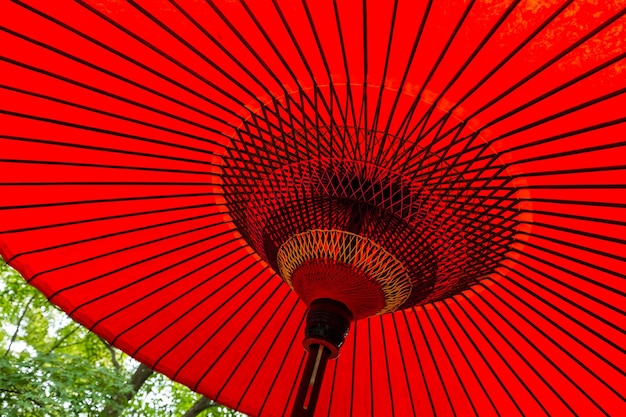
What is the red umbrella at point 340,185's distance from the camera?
1.83 m

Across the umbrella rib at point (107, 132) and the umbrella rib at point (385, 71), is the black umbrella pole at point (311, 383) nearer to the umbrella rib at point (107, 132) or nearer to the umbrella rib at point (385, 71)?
the umbrella rib at point (385, 71)

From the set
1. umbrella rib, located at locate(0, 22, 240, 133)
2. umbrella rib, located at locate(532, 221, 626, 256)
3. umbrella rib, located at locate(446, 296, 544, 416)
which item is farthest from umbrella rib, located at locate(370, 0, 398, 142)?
umbrella rib, located at locate(446, 296, 544, 416)

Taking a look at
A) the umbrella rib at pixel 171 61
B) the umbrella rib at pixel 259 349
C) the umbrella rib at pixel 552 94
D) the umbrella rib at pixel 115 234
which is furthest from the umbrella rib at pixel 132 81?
the umbrella rib at pixel 259 349

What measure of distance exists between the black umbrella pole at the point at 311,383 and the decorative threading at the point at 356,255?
0.30m

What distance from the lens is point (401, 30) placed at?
1.78 metres

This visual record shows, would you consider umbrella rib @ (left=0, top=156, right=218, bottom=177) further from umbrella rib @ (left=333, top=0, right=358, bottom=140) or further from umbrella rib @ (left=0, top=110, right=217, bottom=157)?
umbrella rib @ (left=333, top=0, right=358, bottom=140)

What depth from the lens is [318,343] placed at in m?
2.17

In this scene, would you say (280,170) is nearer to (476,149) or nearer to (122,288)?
(476,149)

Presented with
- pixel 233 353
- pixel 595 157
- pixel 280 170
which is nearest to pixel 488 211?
pixel 595 157

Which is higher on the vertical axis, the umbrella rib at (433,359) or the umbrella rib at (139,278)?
the umbrella rib at (433,359)

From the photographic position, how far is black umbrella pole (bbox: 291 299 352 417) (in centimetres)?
207

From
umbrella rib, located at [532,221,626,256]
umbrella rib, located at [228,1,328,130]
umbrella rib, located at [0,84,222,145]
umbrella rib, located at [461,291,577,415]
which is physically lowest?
umbrella rib, located at [0,84,222,145]

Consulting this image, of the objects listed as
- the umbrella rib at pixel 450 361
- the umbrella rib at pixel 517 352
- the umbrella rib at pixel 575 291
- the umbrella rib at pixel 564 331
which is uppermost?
the umbrella rib at pixel 575 291

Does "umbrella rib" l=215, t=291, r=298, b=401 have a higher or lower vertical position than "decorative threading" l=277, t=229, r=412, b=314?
lower
